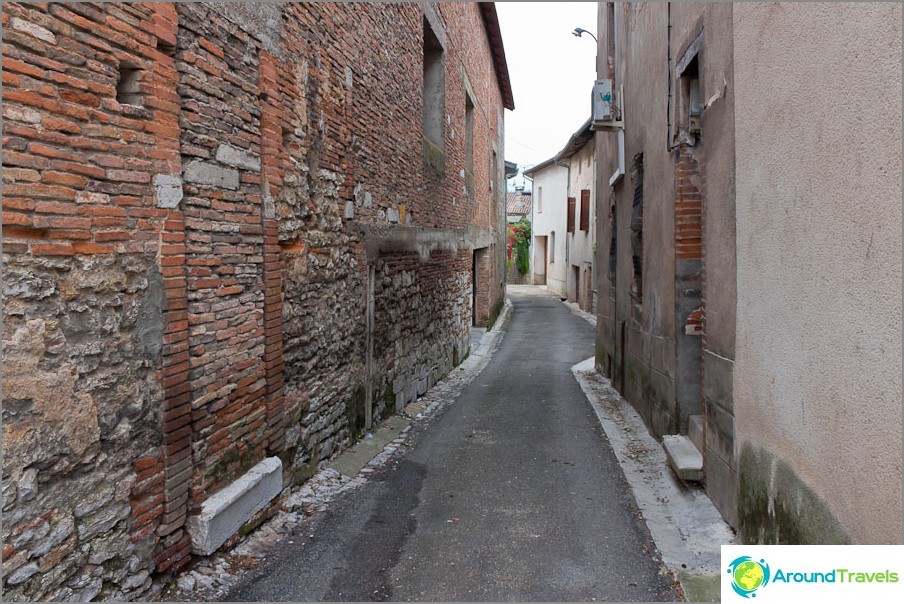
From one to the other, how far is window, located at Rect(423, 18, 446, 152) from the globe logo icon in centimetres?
792

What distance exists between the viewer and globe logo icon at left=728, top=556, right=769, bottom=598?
2.69 m

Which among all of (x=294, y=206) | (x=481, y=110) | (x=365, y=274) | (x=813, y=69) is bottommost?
(x=365, y=274)

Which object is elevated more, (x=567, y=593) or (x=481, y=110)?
(x=481, y=110)

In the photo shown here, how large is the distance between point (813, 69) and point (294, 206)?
3.38m

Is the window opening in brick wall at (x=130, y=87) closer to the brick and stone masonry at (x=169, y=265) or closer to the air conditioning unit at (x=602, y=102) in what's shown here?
the brick and stone masonry at (x=169, y=265)

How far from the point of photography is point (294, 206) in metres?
4.66

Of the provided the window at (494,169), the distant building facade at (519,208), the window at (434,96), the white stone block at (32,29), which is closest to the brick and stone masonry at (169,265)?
the white stone block at (32,29)

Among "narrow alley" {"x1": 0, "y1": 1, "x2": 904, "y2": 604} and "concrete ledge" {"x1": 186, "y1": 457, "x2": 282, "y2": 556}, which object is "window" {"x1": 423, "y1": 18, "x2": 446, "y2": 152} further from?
"concrete ledge" {"x1": 186, "y1": 457, "x2": 282, "y2": 556}

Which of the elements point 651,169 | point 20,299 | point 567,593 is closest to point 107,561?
point 20,299

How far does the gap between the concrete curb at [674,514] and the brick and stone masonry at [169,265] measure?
103 inches

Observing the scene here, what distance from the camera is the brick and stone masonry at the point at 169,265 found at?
7.88 feet

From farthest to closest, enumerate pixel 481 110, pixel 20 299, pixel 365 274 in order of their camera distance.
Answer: pixel 481 110
pixel 365 274
pixel 20 299

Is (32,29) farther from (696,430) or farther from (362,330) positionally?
(696,430)

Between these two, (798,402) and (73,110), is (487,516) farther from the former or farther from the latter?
(73,110)
